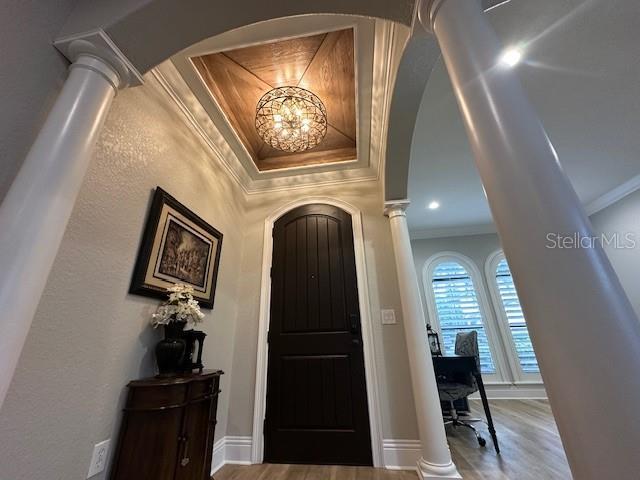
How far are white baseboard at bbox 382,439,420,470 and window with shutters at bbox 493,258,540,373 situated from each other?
3.17m

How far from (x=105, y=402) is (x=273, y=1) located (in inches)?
80.3

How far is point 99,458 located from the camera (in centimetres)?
122

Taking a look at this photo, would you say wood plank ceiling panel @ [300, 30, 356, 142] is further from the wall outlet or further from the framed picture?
the wall outlet

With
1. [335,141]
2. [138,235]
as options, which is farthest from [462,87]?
[335,141]

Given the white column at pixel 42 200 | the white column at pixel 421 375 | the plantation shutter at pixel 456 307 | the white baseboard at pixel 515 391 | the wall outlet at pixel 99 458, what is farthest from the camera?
the plantation shutter at pixel 456 307

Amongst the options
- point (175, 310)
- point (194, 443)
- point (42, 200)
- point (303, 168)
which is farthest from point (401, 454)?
point (303, 168)

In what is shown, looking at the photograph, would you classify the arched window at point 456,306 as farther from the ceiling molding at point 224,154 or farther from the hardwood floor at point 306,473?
the hardwood floor at point 306,473

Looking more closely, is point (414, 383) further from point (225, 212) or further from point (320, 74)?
point (320, 74)

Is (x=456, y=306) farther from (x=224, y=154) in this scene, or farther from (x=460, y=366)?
(x=224, y=154)

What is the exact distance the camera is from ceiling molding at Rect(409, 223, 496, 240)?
4867mm

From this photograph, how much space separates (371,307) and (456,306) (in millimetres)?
3053

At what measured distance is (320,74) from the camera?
1967 millimetres

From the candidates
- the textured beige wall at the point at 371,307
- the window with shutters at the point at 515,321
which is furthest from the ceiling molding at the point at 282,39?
the window with shutters at the point at 515,321

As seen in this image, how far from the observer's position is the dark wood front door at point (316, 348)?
6.83ft
